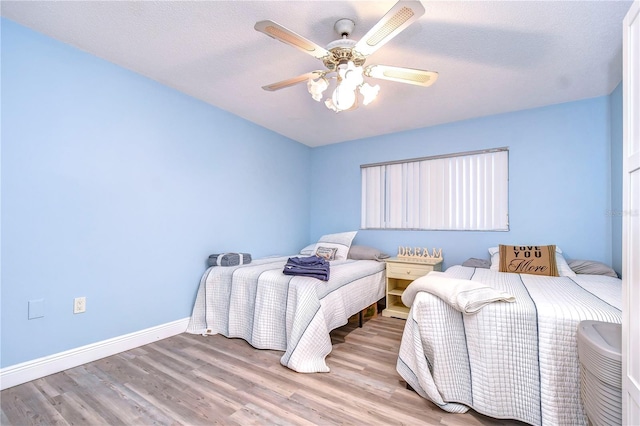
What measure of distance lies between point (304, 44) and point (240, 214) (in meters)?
2.25

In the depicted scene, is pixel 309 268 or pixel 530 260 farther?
pixel 530 260

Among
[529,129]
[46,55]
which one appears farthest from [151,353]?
[529,129]

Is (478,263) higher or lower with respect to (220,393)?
higher

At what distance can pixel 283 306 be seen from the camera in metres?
2.35

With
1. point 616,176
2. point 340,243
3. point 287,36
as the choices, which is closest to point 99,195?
point 287,36

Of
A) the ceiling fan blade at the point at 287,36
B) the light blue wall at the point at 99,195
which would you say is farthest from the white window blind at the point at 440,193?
the ceiling fan blade at the point at 287,36

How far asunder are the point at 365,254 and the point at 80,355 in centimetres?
287

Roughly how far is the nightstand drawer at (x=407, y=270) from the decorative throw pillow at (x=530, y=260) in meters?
0.74

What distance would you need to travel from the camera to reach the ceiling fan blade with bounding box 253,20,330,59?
55.8 inches

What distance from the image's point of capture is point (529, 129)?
312cm

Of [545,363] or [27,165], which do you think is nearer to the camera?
[545,363]

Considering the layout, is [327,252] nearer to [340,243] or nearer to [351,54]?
[340,243]

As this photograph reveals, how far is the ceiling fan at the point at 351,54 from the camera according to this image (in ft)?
4.61

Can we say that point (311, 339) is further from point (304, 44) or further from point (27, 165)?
point (27, 165)
